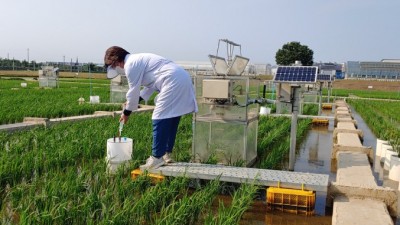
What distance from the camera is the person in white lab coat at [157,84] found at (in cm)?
Answer: 401

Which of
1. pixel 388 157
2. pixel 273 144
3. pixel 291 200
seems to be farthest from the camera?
pixel 273 144

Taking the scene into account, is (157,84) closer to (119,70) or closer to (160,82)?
(160,82)

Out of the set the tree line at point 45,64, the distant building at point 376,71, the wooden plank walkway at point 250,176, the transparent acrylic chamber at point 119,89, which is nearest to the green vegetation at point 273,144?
the wooden plank walkway at point 250,176

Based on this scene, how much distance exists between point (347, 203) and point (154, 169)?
1.83 metres

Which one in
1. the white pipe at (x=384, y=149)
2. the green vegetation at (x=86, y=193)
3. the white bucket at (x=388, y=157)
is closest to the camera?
the green vegetation at (x=86, y=193)

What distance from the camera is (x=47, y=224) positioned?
2541 millimetres

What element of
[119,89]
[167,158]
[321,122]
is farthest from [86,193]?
[119,89]

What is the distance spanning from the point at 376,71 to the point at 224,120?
83.6m

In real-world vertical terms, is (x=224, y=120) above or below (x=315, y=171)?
above

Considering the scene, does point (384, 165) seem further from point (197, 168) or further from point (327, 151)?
point (197, 168)

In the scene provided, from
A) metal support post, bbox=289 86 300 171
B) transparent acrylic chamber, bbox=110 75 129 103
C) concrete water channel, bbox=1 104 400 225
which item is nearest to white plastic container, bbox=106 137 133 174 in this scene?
concrete water channel, bbox=1 104 400 225

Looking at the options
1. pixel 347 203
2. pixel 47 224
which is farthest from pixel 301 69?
pixel 47 224

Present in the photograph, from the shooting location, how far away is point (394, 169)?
491 centimetres

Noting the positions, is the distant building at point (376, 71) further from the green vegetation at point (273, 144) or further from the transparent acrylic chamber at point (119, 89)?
the green vegetation at point (273, 144)
